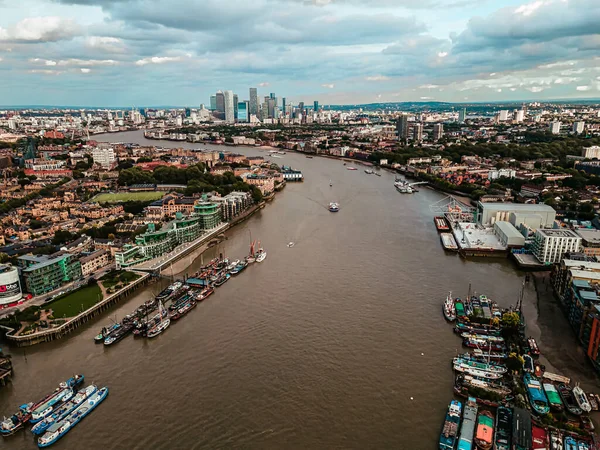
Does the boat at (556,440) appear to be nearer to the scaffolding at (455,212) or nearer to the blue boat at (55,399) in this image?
the blue boat at (55,399)

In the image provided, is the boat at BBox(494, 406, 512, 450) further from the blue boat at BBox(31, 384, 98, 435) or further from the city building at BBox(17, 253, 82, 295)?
the city building at BBox(17, 253, 82, 295)

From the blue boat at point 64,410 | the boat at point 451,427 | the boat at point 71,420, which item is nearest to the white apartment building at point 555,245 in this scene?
the boat at point 451,427

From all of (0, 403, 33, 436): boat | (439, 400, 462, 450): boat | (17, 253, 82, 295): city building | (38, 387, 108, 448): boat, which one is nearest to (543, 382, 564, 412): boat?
(439, 400, 462, 450): boat

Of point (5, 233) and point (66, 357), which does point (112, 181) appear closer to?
point (5, 233)

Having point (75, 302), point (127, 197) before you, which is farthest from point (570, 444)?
point (127, 197)

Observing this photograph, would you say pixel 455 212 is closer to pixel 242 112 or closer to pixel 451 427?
pixel 451 427

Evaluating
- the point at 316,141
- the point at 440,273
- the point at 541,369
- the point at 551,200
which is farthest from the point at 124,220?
the point at 316,141
